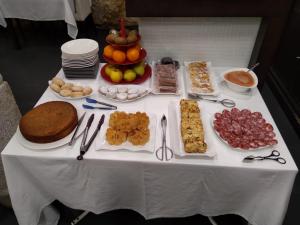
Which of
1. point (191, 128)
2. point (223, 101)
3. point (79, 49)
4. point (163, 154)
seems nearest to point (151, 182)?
point (163, 154)

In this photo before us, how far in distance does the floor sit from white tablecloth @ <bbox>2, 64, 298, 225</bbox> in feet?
1.07

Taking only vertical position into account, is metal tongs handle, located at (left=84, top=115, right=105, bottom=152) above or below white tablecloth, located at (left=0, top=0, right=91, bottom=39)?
above

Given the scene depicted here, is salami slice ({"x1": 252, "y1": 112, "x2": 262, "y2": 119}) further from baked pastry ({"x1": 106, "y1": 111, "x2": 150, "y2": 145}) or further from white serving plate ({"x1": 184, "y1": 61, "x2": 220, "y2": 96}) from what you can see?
baked pastry ({"x1": 106, "y1": 111, "x2": 150, "y2": 145})

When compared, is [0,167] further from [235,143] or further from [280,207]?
[280,207]

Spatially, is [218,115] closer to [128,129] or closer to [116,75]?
[128,129]

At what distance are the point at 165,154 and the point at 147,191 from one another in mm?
176

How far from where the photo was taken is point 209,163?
0.72 meters

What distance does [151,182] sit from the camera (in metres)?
0.79

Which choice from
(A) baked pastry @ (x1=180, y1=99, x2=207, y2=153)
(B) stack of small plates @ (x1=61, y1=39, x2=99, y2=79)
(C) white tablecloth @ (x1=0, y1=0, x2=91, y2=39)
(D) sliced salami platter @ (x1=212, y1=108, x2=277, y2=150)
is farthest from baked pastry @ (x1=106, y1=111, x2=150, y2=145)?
(C) white tablecloth @ (x1=0, y1=0, x2=91, y2=39)

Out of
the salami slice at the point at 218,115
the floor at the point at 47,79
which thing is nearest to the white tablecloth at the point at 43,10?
the floor at the point at 47,79

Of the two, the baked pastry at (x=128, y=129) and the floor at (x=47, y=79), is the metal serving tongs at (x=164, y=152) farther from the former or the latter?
the floor at (x=47, y=79)

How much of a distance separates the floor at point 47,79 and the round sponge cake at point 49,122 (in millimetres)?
546

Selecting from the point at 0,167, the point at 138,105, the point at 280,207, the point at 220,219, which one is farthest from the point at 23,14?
the point at 280,207

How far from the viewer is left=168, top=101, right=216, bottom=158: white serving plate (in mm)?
726
